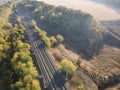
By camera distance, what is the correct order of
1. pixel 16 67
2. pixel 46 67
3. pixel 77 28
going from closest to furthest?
pixel 16 67 < pixel 46 67 < pixel 77 28

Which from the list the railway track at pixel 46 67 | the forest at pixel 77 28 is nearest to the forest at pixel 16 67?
the railway track at pixel 46 67

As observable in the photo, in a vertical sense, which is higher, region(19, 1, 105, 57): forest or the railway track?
the railway track

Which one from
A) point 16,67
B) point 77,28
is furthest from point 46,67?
point 77,28

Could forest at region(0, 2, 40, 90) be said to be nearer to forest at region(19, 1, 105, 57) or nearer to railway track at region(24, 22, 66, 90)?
railway track at region(24, 22, 66, 90)

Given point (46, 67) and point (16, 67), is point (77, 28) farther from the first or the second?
point (16, 67)

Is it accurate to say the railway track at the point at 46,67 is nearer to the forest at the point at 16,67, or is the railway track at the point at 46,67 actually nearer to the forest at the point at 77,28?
the forest at the point at 16,67

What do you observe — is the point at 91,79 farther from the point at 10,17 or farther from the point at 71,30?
the point at 10,17

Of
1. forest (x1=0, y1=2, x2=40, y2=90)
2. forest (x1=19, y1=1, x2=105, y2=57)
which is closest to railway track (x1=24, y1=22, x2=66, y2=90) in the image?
forest (x1=0, y1=2, x2=40, y2=90)

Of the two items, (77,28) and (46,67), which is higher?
(46,67)

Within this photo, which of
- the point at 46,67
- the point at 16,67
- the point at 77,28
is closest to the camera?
the point at 16,67
